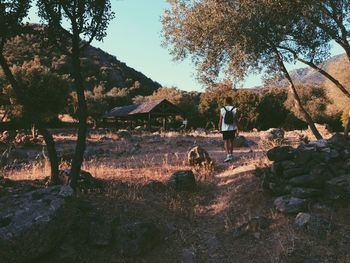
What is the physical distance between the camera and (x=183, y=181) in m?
11.0

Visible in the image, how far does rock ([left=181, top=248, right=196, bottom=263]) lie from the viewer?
827 cm

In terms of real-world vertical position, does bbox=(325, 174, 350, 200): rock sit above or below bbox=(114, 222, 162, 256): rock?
above

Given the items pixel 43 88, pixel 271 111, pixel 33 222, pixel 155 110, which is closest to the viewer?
pixel 33 222

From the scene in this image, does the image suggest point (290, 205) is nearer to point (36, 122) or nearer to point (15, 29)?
point (36, 122)

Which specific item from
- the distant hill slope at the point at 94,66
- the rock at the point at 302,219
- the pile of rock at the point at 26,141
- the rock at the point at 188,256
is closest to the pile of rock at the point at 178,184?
the rock at the point at 188,256

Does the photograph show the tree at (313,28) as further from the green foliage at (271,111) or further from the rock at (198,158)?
the green foliage at (271,111)

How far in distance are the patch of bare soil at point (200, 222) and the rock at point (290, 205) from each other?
0.15 meters

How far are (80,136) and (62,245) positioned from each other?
271 centimetres

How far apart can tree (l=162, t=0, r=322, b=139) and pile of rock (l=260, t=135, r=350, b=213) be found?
4.56m

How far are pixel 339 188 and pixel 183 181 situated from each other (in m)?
4.23

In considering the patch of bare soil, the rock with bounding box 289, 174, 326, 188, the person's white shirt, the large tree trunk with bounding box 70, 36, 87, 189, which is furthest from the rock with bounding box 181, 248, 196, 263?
the person's white shirt

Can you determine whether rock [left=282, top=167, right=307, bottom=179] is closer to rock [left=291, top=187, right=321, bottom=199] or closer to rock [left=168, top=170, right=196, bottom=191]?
rock [left=291, top=187, right=321, bottom=199]

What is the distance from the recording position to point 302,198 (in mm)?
9000

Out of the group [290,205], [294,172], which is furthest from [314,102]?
[290,205]
